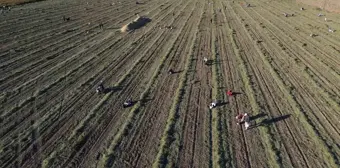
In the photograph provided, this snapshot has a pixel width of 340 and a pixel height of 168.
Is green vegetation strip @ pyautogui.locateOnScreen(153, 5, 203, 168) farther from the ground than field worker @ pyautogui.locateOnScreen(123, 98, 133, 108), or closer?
closer

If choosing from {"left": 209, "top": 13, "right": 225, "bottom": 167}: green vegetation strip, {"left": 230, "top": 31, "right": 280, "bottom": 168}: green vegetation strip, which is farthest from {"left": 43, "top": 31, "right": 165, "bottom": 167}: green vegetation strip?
{"left": 230, "top": 31, "right": 280, "bottom": 168}: green vegetation strip

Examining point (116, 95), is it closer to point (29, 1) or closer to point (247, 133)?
point (247, 133)

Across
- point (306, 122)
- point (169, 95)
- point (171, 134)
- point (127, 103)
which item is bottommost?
point (306, 122)

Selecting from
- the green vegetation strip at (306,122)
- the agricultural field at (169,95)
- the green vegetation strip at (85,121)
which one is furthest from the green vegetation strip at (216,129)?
the green vegetation strip at (85,121)

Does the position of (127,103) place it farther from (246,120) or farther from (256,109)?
(256,109)

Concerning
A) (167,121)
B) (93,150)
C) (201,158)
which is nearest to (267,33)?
(167,121)

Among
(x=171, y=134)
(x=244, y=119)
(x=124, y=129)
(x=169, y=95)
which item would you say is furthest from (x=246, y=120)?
(x=124, y=129)

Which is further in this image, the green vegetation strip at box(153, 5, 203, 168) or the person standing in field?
the person standing in field

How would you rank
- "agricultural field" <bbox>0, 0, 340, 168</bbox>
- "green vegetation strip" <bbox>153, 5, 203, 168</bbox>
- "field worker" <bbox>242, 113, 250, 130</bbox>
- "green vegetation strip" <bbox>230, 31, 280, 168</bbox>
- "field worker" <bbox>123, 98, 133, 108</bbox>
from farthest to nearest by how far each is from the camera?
"field worker" <bbox>123, 98, 133, 108</bbox>
"field worker" <bbox>242, 113, 250, 130</bbox>
"agricultural field" <bbox>0, 0, 340, 168</bbox>
"green vegetation strip" <bbox>230, 31, 280, 168</bbox>
"green vegetation strip" <bbox>153, 5, 203, 168</bbox>

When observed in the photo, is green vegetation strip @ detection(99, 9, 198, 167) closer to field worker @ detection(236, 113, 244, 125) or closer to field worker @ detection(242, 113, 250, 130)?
field worker @ detection(236, 113, 244, 125)
